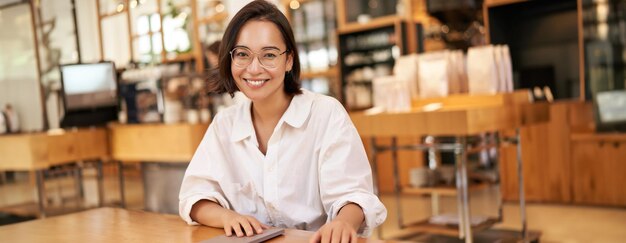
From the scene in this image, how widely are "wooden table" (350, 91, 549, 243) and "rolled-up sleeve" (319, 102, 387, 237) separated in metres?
1.67

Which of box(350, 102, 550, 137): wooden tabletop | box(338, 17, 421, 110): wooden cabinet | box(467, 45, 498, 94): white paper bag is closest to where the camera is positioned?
box(350, 102, 550, 137): wooden tabletop

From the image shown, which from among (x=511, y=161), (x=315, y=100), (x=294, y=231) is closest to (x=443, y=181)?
(x=511, y=161)

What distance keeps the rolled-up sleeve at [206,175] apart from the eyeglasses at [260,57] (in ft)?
0.75

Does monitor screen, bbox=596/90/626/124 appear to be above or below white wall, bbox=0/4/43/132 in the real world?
below

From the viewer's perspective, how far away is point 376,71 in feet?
19.8

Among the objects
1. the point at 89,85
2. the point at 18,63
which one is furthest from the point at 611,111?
the point at 18,63

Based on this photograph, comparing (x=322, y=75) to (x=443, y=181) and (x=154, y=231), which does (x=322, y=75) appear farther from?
(x=154, y=231)

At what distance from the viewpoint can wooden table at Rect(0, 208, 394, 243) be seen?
1290mm

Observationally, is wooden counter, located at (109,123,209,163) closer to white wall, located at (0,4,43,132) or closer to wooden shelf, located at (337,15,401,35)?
white wall, located at (0,4,43,132)

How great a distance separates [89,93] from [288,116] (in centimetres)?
239

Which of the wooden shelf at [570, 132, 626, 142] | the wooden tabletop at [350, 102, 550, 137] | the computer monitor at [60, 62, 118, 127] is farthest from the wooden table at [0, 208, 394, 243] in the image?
the wooden shelf at [570, 132, 626, 142]

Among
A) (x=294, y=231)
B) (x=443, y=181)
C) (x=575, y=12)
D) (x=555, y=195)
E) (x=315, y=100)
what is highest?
(x=575, y=12)

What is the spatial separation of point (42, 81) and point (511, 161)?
147 inches

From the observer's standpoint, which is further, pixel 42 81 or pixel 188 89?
pixel 188 89
